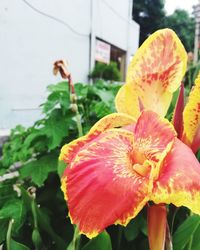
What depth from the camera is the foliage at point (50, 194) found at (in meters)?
0.68

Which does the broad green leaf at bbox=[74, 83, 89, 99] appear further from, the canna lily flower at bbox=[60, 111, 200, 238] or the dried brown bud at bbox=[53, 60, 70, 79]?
the canna lily flower at bbox=[60, 111, 200, 238]

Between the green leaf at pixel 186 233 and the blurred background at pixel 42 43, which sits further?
the blurred background at pixel 42 43

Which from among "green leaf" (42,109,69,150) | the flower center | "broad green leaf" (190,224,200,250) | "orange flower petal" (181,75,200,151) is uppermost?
"orange flower petal" (181,75,200,151)

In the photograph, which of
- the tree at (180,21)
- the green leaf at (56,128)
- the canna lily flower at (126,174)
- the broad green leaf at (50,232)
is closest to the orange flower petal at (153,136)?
the canna lily flower at (126,174)

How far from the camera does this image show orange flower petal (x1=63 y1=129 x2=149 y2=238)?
→ 0.89 feet

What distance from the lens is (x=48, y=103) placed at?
92 cm

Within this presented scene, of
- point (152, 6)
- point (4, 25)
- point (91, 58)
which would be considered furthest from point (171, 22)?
point (4, 25)

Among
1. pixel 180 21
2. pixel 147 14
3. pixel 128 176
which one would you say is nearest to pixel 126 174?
pixel 128 176

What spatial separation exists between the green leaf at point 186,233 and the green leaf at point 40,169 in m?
0.36

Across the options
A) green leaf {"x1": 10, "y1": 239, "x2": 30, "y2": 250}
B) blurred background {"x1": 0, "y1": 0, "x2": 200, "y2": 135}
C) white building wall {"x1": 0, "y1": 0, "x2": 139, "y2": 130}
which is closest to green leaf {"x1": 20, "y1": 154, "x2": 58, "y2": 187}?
green leaf {"x1": 10, "y1": 239, "x2": 30, "y2": 250}

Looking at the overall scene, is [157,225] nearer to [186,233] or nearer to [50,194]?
[186,233]

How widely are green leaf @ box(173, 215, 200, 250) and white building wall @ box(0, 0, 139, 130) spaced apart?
11.1ft

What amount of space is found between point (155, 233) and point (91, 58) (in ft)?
19.2

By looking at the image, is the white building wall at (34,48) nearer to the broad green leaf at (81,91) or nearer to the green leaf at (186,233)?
the broad green leaf at (81,91)
